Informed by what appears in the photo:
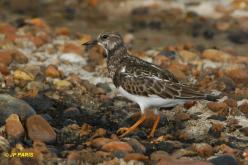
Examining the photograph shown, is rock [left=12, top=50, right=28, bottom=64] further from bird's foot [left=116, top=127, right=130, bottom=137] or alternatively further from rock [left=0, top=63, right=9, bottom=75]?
bird's foot [left=116, top=127, right=130, bottom=137]

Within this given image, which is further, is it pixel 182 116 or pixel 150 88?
pixel 182 116

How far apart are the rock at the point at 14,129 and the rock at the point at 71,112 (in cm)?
144

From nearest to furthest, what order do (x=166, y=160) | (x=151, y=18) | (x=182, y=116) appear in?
(x=166, y=160) → (x=182, y=116) → (x=151, y=18)

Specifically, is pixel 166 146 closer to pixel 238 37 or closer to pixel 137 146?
pixel 137 146

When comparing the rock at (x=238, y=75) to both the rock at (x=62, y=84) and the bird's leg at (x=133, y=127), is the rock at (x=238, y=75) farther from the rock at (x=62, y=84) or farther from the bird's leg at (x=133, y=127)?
the rock at (x=62, y=84)

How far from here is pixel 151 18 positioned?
57.6 ft

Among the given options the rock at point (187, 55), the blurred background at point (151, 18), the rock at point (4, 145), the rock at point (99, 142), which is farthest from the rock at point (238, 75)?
the rock at point (4, 145)

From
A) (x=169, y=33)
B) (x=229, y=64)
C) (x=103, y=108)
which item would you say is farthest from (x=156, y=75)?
(x=169, y=33)

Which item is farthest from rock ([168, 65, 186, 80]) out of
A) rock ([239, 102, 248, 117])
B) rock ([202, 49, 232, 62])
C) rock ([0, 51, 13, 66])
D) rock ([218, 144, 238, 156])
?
rock ([218, 144, 238, 156])

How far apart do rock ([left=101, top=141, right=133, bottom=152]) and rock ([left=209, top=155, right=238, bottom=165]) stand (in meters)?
1.21

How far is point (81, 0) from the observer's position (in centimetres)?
1897

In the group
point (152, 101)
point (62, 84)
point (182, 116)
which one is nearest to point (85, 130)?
point (152, 101)

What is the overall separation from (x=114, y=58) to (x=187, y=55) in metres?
3.51

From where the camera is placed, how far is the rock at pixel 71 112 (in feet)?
34.1
